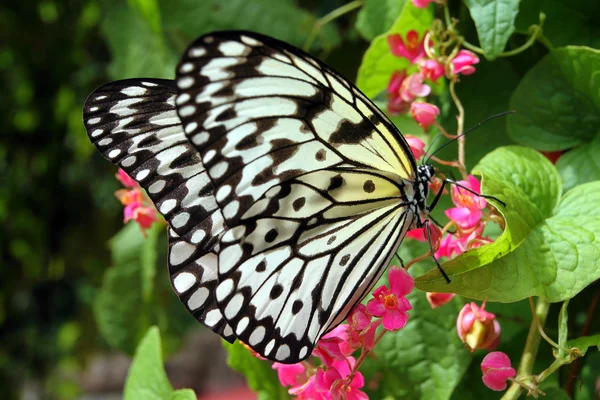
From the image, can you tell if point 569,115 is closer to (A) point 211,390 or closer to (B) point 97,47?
(B) point 97,47

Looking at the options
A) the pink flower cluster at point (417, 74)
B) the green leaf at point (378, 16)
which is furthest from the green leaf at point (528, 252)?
the green leaf at point (378, 16)

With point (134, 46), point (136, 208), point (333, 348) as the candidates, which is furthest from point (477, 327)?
point (134, 46)

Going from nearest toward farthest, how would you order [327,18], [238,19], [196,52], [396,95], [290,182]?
1. [196,52]
2. [290,182]
3. [396,95]
4. [327,18]
5. [238,19]

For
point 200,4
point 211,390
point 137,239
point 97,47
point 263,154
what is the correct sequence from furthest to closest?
point 211,390
point 97,47
point 137,239
point 200,4
point 263,154

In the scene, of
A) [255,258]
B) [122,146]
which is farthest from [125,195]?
[255,258]

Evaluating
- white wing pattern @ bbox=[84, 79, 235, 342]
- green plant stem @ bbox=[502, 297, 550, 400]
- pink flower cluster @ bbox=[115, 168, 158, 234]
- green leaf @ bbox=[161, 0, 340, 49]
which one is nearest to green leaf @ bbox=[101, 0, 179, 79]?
green leaf @ bbox=[161, 0, 340, 49]

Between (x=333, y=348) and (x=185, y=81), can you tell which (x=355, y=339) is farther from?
(x=185, y=81)
